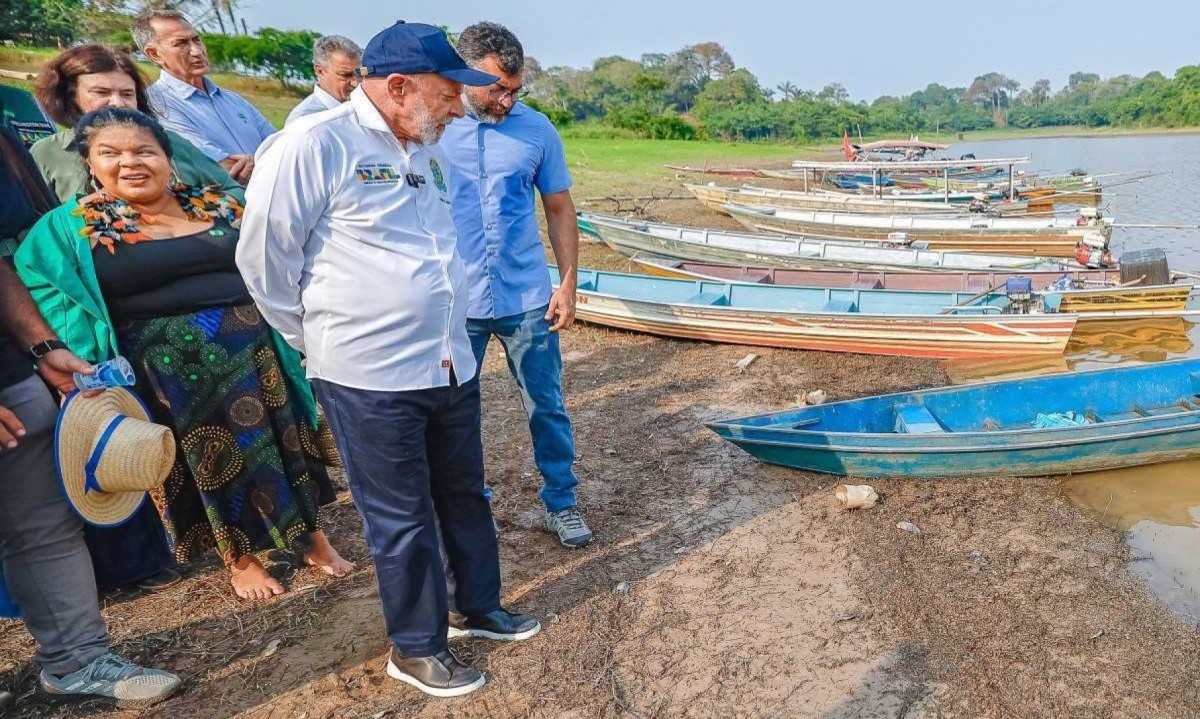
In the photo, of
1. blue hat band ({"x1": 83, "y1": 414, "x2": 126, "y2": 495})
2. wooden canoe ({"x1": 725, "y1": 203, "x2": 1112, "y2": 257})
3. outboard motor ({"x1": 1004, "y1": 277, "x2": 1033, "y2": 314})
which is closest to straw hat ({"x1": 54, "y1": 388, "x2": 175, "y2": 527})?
blue hat band ({"x1": 83, "y1": 414, "x2": 126, "y2": 495})

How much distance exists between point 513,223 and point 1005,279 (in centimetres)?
733

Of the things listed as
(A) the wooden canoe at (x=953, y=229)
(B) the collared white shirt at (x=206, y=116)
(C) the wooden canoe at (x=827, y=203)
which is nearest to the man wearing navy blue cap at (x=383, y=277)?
(B) the collared white shirt at (x=206, y=116)

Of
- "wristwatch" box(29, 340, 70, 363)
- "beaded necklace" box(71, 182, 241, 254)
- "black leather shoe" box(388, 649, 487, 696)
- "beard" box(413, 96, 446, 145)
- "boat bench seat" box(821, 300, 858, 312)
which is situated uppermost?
"beard" box(413, 96, 446, 145)

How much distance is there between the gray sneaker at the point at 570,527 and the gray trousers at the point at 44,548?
1910 millimetres

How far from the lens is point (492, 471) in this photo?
4.68 metres

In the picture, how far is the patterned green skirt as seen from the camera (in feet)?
9.04

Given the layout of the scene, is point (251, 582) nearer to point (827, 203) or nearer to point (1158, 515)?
point (1158, 515)

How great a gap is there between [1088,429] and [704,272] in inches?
246

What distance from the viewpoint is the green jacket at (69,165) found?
2.76 meters

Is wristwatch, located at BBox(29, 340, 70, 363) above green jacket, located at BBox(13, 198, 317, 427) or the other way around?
the other way around

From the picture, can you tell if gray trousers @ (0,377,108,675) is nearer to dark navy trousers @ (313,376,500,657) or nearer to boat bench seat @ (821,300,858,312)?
dark navy trousers @ (313,376,500,657)

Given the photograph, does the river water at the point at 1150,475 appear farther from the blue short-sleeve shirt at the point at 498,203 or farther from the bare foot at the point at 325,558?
the bare foot at the point at 325,558

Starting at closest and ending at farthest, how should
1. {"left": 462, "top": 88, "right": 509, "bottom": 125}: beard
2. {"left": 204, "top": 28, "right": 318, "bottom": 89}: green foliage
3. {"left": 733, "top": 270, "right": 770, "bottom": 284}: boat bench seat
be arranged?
1. {"left": 462, "top": 88, "right": 509, "bottom": 125}: beard
2. {"left": 733, "top": 270, "right": 770, "bottom": 284}: boat bench seat
3. {"left": 204, "top": 28, "right": 318, "bottom": 89}: green foliage

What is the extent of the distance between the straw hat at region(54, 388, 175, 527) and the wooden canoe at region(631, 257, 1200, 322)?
7.04 meters
